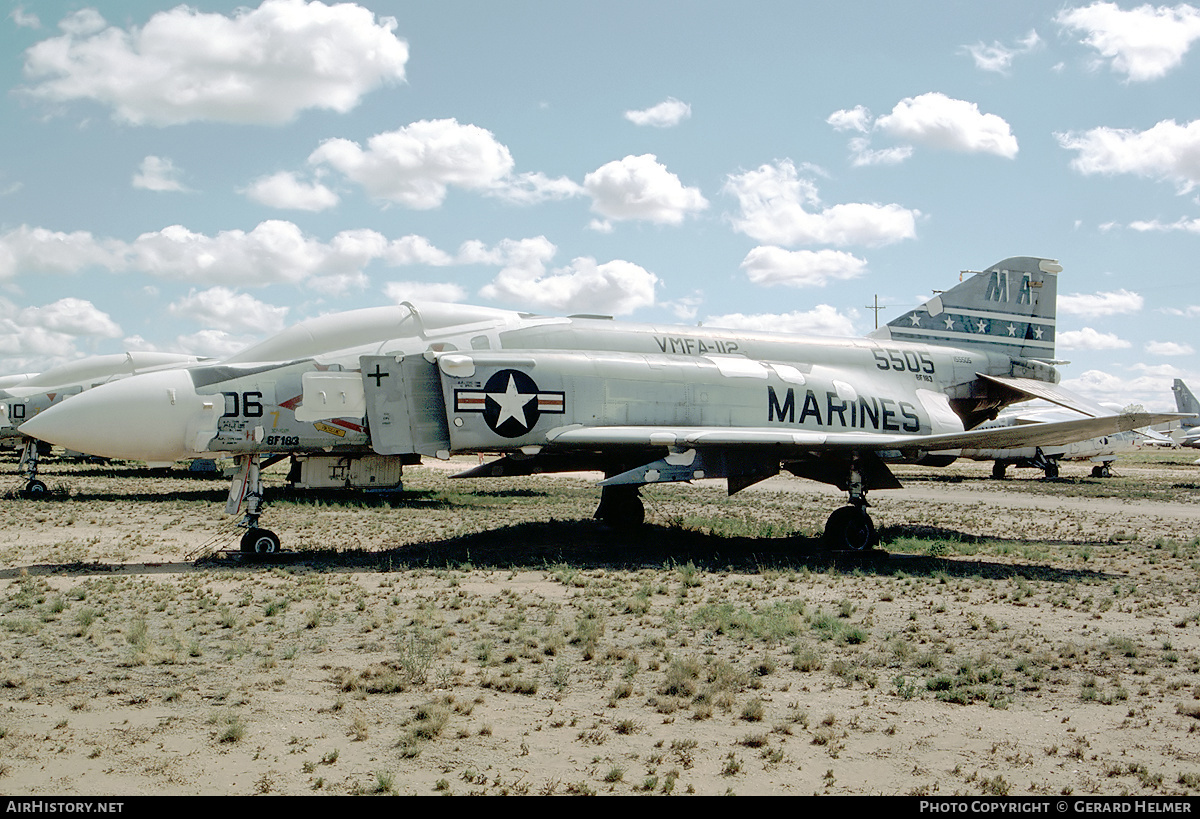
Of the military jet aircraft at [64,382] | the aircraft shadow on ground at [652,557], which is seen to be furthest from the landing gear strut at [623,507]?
the military jet aircraft at [64,382]

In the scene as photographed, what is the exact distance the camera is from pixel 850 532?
14.0 metres

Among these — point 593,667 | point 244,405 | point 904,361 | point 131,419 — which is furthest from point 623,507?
point 593,667

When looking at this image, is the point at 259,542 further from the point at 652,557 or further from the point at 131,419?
the point at 652,557

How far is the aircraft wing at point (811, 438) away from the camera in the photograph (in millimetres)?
12383

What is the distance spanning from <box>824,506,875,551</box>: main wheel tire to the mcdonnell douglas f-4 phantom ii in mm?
32

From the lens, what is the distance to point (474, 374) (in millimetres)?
12594

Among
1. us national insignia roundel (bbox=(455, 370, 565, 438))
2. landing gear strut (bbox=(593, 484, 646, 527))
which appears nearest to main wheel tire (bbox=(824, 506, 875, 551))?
landing gear strut (bbox=(593, 484, 646, 527))

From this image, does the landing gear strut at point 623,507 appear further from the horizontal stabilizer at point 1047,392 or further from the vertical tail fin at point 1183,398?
the vertical tail fin at point 1183,398

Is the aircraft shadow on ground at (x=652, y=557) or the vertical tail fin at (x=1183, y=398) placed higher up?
the vertical tail fin at (x=1183, y=398)

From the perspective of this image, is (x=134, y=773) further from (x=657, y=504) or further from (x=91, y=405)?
(x=657, y=504)

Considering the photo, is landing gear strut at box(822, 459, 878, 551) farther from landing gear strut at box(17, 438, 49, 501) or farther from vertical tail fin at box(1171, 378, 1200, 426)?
vertical tail fin at box(1171, 378, 1200, 426)

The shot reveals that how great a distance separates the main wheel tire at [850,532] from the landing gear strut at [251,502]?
343 inches

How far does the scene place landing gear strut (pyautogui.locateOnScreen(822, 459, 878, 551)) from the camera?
14.0 m
